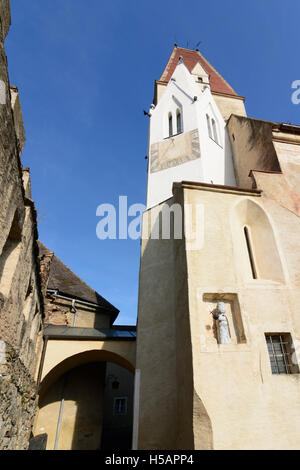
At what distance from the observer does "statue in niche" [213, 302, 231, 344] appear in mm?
6289

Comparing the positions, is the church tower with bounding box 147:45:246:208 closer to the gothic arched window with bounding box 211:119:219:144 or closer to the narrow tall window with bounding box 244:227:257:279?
the gothic arched window with bounding box 211:119:219:144

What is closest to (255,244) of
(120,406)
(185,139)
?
(185,139)

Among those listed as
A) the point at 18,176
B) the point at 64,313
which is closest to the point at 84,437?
the point at 64,313

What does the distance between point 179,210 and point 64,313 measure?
9.06 metres

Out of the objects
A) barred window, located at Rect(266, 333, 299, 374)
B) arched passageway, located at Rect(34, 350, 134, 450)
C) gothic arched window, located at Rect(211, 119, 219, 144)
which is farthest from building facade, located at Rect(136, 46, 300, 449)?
arched passageway, located at Rect(34, 350, 134, 450)

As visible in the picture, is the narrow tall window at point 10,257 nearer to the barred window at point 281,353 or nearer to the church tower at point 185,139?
the barred window at point 281,353

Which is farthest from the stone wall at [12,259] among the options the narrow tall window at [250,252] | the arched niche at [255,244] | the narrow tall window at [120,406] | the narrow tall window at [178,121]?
the narrow tall window at [120,406]

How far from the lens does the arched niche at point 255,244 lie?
7.67m

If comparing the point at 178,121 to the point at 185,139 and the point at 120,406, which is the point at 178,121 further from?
the point at 120,406

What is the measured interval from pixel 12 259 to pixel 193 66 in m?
22.9

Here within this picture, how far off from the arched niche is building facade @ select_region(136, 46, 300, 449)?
3cm

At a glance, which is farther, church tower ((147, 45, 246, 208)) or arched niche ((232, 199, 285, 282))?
church tower ((147, 45, 246, 208))
